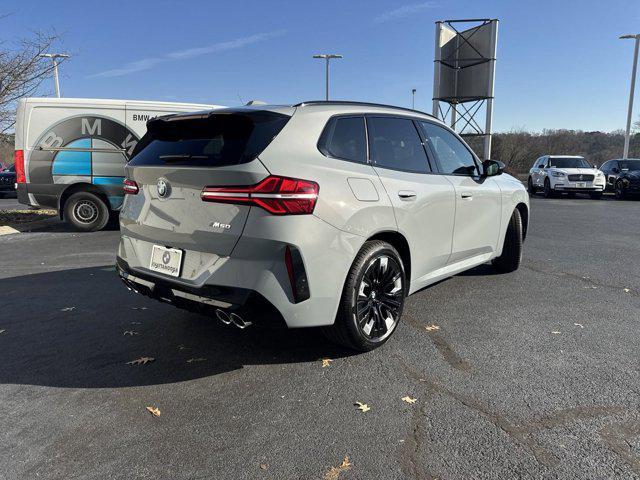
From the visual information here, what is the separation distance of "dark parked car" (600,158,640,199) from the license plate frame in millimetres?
21179

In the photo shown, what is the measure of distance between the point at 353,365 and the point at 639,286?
13.4 ft

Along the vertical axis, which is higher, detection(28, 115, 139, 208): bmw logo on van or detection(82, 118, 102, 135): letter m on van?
detection(82, 118, 102, 135): letter m on van

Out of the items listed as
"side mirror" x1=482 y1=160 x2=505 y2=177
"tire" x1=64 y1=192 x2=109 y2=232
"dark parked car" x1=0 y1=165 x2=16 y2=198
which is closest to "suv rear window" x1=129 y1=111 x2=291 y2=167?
"side mirror" x1=482 y1=160 x2=505 y2=177

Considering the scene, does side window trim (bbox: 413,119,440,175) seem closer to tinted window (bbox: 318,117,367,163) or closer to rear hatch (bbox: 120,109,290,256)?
tinted window (bbox: 318,117,367,163)

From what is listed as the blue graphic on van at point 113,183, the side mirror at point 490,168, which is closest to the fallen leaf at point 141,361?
the side mirror at point 490,168

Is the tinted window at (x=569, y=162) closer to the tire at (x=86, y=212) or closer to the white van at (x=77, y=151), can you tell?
the white van at (x=77, y=151)

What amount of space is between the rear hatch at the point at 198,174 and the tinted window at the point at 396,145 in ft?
2.90

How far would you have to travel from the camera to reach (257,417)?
2775 millimetres

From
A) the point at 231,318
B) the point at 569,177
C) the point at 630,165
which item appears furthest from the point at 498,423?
the point at 630,165

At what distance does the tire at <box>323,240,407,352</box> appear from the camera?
3.31 metres

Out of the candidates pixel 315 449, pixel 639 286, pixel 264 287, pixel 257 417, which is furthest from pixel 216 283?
pixel 639 286

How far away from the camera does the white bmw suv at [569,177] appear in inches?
757

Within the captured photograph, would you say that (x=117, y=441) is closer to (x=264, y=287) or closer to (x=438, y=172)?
(x=264, y=287)

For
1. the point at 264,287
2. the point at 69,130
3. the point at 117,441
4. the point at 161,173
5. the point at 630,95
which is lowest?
the point at 117,441
